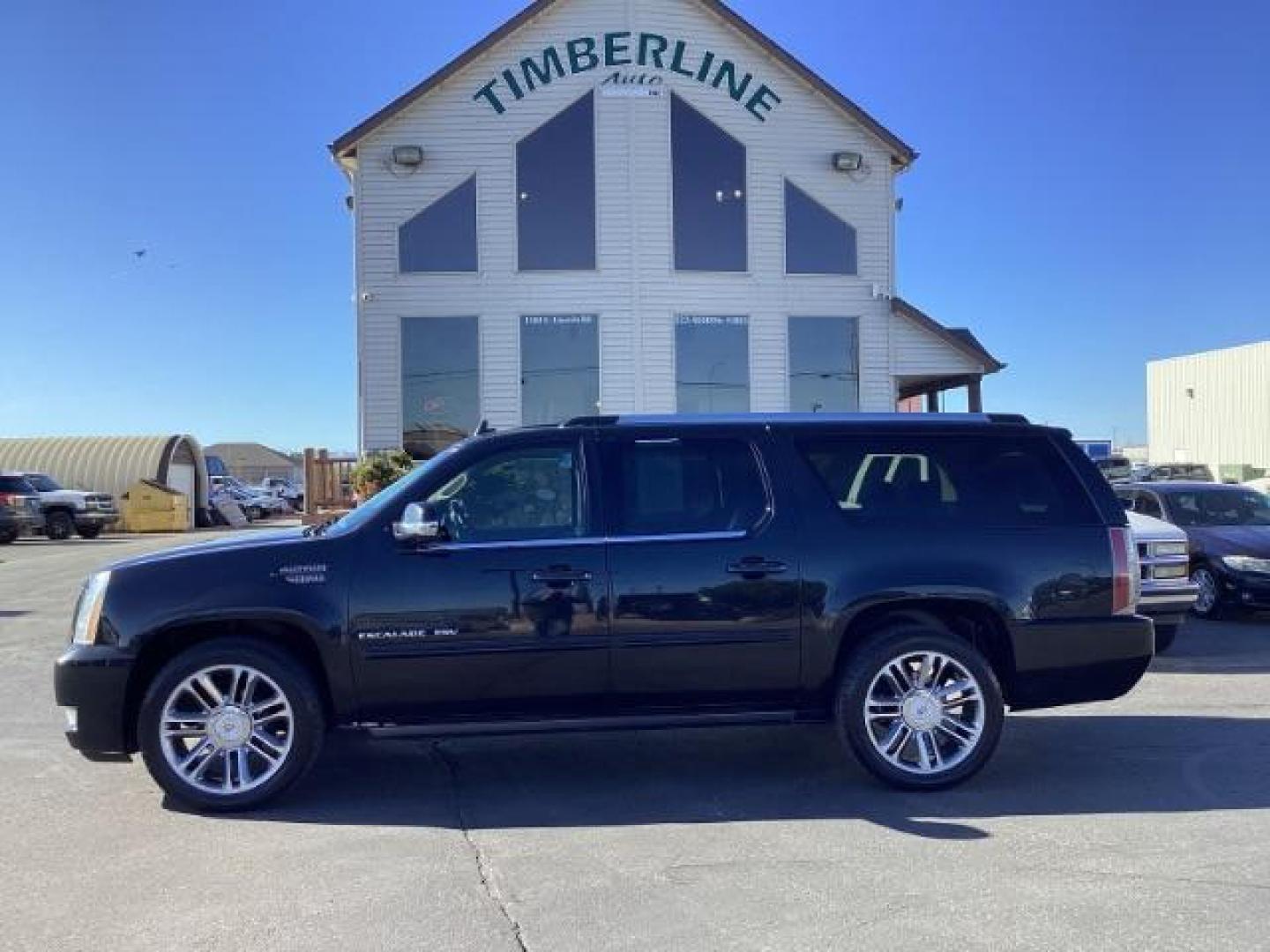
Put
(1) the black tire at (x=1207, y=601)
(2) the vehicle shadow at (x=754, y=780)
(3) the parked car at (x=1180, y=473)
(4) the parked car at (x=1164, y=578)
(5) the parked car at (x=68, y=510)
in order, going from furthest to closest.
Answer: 1. (5) the parked car at (x=68, y=510)
2. (3) the parked car at (x=1180, y=473)
3. (1) the black tire at (x=1207, y=601)
4. (4) the parked car at (x=1164, y=578)
5. (2) the vehicle shadow at (x=754, y=780)

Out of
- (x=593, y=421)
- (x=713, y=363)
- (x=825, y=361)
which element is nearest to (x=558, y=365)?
(x=713, y=363)

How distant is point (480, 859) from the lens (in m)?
4.57

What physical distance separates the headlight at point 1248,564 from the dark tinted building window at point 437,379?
9.57m

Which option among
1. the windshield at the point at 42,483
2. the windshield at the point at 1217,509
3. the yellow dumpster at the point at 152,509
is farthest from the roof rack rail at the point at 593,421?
the yellow dumpster at the point at 152,509

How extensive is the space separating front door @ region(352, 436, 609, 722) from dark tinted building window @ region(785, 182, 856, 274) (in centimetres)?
1169

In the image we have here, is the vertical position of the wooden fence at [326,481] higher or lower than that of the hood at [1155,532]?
higher

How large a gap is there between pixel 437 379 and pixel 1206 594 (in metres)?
10.1

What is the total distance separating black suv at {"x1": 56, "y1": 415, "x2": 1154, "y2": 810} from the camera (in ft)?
16.9

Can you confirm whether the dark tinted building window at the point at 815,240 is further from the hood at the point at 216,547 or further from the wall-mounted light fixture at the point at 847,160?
the hood at the point at 216,547

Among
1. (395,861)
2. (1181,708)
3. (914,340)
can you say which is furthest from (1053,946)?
(914,340)

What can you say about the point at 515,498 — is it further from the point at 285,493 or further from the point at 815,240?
the point at 285,493

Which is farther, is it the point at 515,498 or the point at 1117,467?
the point at 1117,467

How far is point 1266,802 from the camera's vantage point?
5.25m

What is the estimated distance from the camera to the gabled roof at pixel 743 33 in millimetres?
15344
